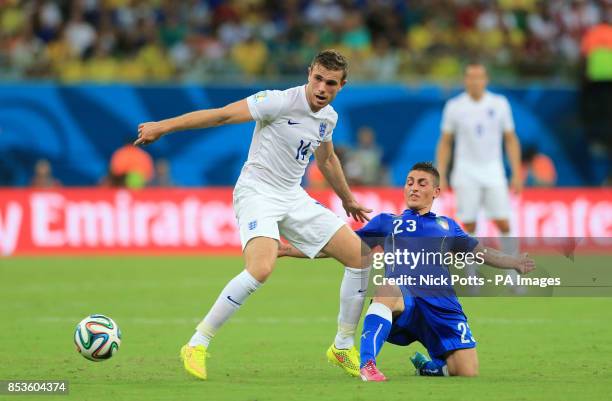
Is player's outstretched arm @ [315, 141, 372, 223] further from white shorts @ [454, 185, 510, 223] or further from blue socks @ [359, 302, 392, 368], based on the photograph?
white shorts @ [454, 185, 510, 223]

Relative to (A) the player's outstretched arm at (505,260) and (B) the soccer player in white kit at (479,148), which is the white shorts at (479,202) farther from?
(A) the player's outstretched arm at (505,260)

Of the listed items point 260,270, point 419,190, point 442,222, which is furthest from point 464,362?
point 260,270

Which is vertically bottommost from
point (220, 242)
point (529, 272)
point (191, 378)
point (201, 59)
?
point (191, 378)

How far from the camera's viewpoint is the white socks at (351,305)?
27.9 ft

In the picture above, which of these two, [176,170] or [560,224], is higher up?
[176,170]

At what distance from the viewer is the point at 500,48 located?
23.9 metres

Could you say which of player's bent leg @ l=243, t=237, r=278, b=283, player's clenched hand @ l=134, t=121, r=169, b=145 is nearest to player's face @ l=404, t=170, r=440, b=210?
player's bent leg @ l=243, t=237, r=278, b=283

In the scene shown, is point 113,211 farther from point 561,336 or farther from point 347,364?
point 347,364

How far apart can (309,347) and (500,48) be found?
49.1ft

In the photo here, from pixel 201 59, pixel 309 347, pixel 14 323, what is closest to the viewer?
pixel 309 347

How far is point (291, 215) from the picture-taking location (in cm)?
855

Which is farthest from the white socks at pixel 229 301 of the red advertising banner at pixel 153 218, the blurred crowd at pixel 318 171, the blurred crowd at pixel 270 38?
the blurred crowd at pixel 270 38

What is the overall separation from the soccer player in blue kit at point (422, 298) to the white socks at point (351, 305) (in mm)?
318

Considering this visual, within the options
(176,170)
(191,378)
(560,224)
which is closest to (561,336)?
(191,378)
